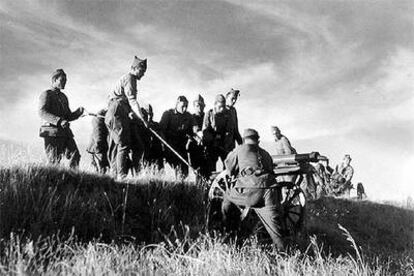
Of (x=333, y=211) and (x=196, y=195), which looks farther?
(x=333, y=211)

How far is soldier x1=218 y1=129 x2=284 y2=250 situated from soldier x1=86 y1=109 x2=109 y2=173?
10.4 ft

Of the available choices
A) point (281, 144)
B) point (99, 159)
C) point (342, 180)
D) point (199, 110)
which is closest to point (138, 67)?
point (99, 159)

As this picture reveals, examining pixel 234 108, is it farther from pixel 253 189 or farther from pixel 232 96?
pixel 253 189

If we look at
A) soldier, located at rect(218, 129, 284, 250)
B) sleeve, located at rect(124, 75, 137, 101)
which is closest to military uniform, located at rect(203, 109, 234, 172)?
sleeve, located at rect(124, 75, 137, 101)

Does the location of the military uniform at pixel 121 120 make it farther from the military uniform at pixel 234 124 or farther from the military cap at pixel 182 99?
the military uniform at pixel 234 124

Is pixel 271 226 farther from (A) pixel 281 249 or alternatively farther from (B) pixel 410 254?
(B) pixel 410 254

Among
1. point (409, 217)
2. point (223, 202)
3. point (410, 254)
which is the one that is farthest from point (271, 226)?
point (409, 217)

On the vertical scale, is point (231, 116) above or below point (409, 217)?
above

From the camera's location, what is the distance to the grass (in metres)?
4.83

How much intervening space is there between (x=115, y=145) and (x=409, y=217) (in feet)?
32.2

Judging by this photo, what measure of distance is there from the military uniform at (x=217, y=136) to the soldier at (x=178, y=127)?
0.35 metres

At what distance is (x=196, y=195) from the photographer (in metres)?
8.46

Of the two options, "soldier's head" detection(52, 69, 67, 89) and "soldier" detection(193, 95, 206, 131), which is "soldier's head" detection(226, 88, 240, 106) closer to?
"soldier" detection(193, 95, 206, 131)

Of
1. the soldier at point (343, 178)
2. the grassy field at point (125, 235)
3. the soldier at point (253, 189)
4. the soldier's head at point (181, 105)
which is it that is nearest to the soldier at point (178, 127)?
the soldier's head at point (181, 105)
